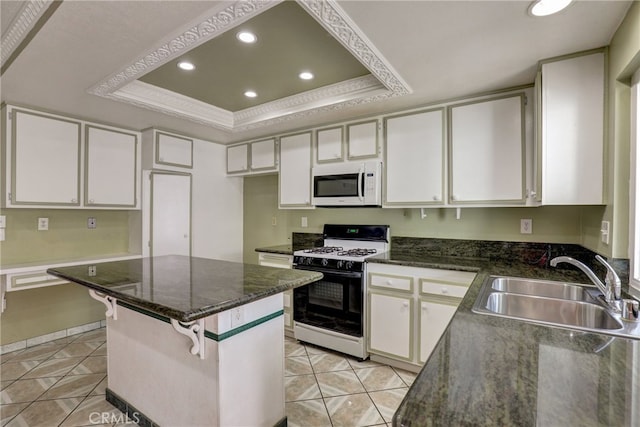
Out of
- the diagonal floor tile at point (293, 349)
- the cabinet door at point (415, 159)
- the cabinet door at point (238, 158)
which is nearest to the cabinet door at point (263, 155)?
the cabinet door at point (238, 158)

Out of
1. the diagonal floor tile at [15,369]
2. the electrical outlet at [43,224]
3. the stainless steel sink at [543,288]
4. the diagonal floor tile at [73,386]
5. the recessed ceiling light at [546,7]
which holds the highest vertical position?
the recessed ceiling light at [546,7]

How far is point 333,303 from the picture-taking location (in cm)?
→ 279

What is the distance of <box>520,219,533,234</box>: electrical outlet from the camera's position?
2449 mm

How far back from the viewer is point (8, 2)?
1471mm

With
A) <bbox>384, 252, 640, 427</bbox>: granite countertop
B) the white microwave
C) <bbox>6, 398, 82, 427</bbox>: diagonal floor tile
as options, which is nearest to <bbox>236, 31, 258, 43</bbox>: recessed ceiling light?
the white microwave

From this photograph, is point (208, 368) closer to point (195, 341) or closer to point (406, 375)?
point (195, 341)

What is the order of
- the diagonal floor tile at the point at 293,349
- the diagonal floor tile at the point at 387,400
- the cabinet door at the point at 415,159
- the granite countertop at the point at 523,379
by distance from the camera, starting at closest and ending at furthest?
1. the granite countertop at the point at 523,379
2. the diagonal floor tile at the point at 387,400
3. the cabinet door at the point at 415,159
4. the diagonal floor tile at the point at 293,349

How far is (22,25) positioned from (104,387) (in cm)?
235

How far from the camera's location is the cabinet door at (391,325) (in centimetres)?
245

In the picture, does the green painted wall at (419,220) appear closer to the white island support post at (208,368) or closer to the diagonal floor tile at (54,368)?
the white island support post at (208,368)

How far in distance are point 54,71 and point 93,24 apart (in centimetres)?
78

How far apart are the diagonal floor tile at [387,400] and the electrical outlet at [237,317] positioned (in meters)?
1.17

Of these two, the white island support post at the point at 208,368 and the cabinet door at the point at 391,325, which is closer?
the white island support post at the point at 208,368

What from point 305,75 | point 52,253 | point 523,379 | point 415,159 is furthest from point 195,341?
point 52,253
